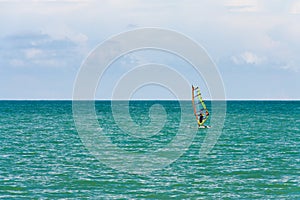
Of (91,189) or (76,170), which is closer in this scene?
(91,189)

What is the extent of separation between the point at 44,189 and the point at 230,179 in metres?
14.8

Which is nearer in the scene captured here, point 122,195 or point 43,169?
point 122,195

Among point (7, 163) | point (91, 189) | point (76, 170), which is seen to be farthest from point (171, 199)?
point (7, 163)

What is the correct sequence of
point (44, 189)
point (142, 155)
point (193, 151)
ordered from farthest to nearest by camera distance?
point (193, 151) → point (142, 155) → point (44, 189)

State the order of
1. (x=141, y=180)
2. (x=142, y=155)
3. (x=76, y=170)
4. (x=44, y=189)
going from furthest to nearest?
(x=142, y=155)
(x=76, y=170)
(x=141, y=180)
(x=44, y=189)

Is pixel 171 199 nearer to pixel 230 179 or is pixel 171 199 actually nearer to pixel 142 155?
pixel 230 179

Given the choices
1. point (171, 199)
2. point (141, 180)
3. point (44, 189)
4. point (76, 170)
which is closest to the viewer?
point (171, 199)

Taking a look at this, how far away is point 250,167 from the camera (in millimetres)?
49156

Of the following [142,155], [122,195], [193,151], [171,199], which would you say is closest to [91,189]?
[122,195]

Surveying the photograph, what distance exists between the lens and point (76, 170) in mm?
47219

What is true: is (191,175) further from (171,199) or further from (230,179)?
(171,199)

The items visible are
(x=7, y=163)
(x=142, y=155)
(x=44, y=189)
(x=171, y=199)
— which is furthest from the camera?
(x=142, y=155)

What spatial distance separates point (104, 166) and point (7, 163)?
9539mm

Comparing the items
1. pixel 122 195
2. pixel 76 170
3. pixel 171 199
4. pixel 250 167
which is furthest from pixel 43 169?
pixel 250 167
